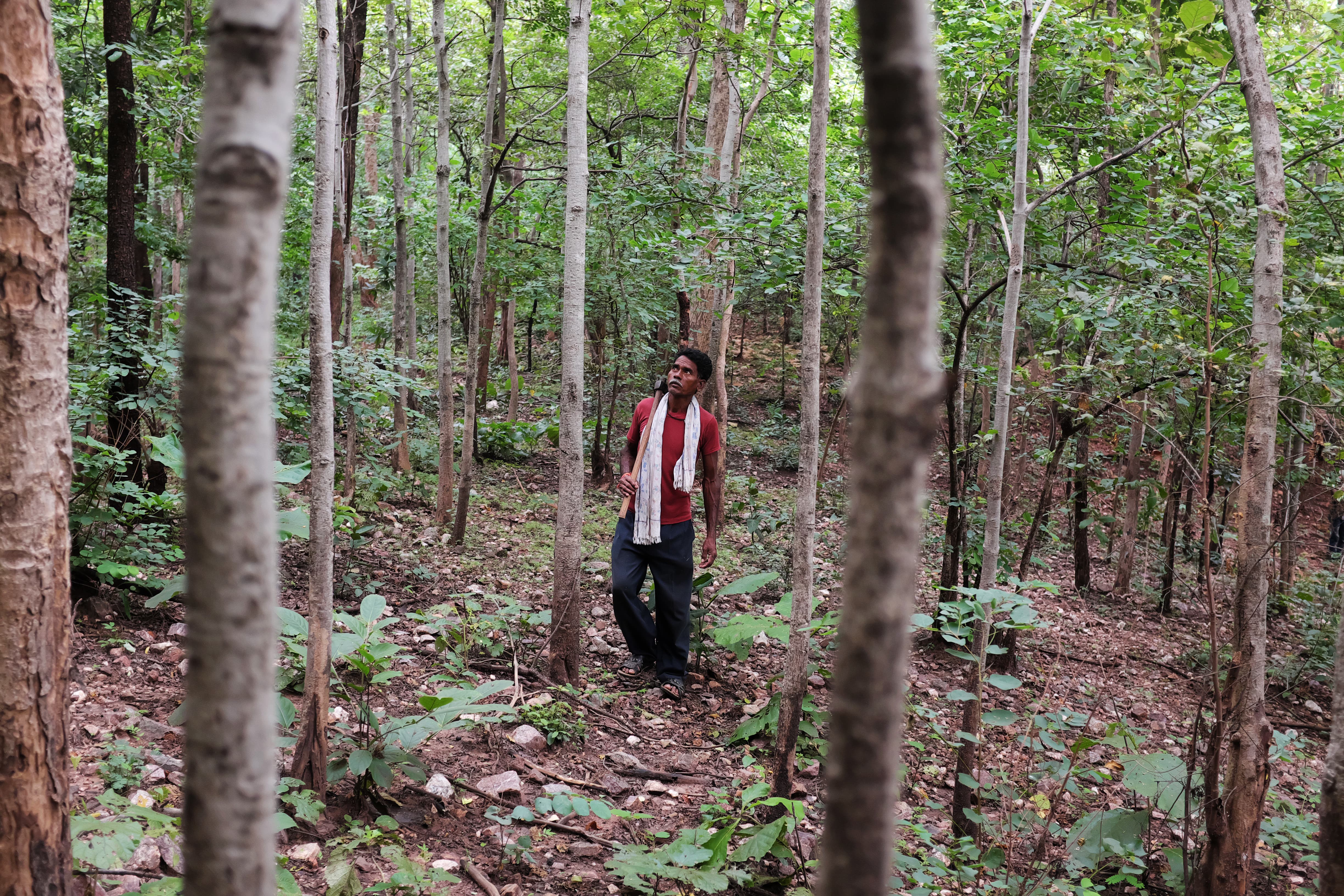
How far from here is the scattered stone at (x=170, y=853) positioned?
8.27 ft

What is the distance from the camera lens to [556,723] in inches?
161

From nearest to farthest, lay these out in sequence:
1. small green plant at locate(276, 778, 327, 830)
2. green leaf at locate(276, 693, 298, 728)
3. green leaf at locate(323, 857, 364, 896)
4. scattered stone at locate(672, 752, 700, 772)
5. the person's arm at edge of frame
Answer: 1. green leaf at locate(323, 857, 364, 896)
2. small green plant at locate(276, 778, 327, 830)
3. green leaf at locate(276, 693, 298, 728)
4. scattered stone at locate(672, 752, 700, 772)
5. the person's arm at edge of frame

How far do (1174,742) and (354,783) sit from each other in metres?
5.33

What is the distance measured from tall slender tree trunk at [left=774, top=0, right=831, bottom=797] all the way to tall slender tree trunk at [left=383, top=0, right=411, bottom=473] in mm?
5517

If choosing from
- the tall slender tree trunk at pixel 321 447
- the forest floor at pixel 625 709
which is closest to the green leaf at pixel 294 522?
the tall slender tree trunk at pixel 321 447

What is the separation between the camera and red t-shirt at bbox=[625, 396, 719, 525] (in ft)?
16.6

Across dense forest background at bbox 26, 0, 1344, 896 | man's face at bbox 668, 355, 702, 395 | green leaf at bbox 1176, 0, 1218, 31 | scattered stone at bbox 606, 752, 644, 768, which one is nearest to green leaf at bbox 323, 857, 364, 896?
dense forest background at bbox 26, 0, 1344, 896

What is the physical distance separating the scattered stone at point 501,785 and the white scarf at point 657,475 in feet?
5.71

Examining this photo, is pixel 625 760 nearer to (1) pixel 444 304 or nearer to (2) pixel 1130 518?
(1) pixel 444 304

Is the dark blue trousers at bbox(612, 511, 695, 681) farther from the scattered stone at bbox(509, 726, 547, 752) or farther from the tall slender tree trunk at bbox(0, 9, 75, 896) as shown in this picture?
the tall slender tree trunk at bbox(0, 9, 75, 896)

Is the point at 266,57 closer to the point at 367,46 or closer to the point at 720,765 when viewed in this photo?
the point at 720,765

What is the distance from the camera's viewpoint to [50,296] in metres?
1.98

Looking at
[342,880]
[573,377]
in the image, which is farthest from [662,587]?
[342,880]

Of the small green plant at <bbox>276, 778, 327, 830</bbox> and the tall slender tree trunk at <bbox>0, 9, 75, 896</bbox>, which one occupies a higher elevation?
the tall slender tree trunk at <bbox>0, 9, 75, 896</bbox>
